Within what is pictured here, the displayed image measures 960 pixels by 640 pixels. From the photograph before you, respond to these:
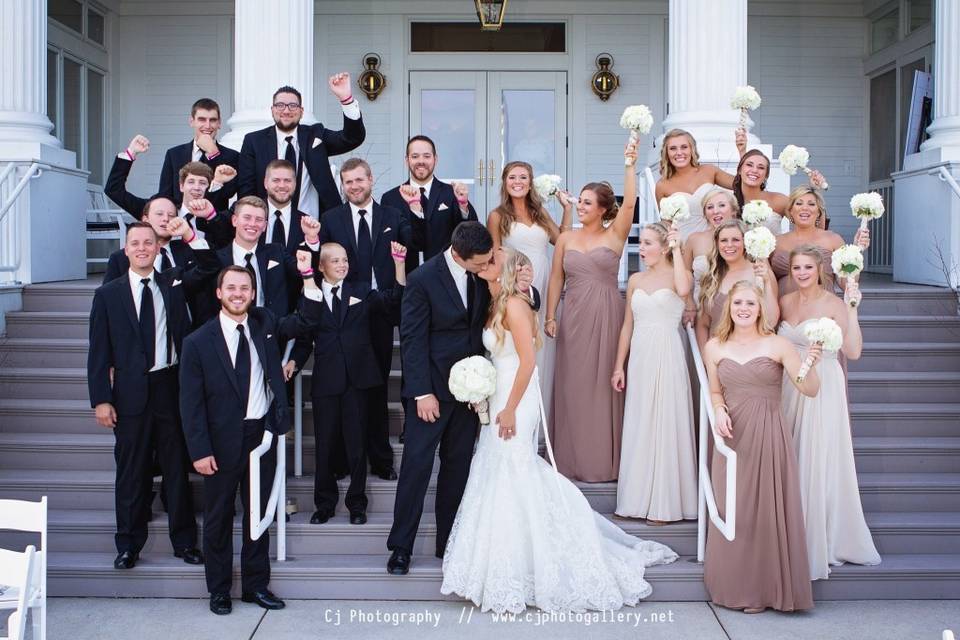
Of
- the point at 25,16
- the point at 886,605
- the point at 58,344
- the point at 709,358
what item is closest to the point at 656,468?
the point at 709,358

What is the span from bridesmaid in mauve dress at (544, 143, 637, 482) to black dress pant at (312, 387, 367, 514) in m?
1.30

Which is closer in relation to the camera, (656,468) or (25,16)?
(656,468)

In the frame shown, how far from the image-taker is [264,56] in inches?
335

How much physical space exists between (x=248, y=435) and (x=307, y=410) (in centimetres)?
152

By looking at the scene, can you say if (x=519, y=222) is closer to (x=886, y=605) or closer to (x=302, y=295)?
(x=302, y=295)

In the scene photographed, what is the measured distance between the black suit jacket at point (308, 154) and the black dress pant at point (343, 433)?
1574 millimetres

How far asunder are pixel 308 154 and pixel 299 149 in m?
0.08

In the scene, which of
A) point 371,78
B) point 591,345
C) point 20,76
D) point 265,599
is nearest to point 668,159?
point 591,345

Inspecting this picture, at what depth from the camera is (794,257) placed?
5766mm

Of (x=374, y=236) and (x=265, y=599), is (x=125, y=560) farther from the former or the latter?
(x=374, y=236)

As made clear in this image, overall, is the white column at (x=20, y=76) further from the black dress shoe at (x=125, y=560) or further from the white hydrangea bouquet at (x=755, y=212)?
the white hydrangea bouquet at (x=755, y=212)

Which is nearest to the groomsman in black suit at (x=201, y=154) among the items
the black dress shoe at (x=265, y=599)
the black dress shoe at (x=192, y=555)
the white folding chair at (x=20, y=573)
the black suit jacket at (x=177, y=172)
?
the black suit jacket at (x=177, y=172)

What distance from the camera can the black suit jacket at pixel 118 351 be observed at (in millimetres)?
5477

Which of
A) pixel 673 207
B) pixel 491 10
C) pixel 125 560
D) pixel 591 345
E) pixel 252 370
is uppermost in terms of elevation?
pixel 491 10
